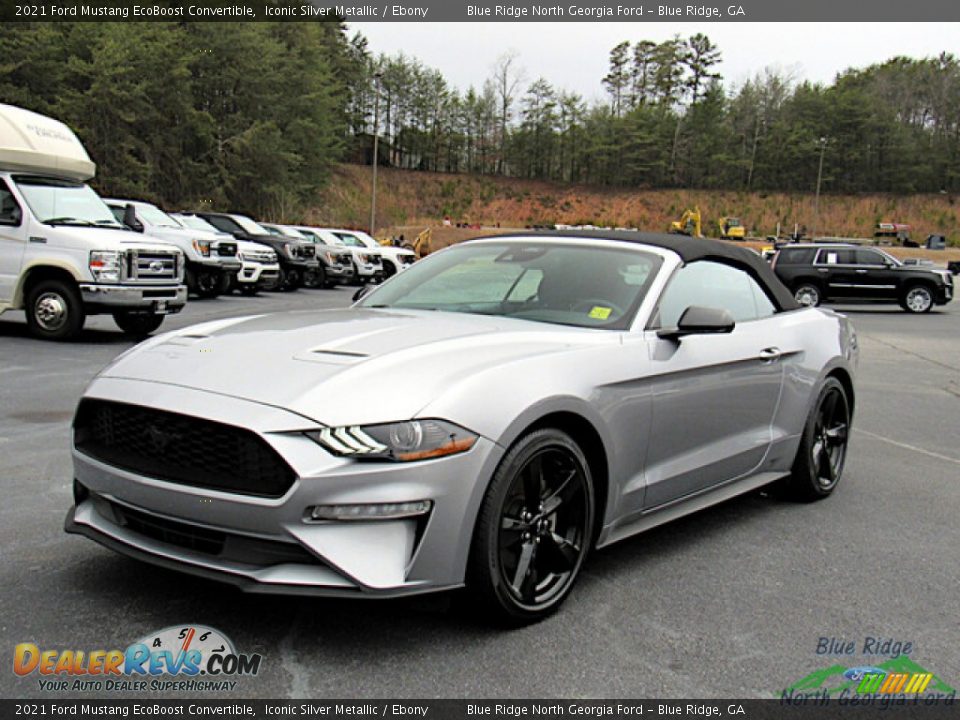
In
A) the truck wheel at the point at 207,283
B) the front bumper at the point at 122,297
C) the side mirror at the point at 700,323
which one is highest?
the side mirror at the point at 700,323

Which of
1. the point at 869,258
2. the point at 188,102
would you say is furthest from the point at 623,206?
the point at 869,258

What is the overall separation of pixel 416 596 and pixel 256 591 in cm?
52

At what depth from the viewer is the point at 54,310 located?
38.8 ft

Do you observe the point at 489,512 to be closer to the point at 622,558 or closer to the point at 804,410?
the point at 622,558

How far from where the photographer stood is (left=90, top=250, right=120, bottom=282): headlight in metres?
11.7

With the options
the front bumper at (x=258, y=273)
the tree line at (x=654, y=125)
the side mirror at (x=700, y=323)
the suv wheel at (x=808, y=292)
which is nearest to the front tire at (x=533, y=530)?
the side mirror at (x=700, y=323)

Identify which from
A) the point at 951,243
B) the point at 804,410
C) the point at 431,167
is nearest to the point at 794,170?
the point at 951,243

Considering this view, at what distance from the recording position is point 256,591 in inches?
112

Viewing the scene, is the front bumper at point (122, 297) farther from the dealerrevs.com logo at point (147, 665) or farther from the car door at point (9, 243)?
the dealerrevs.com logo at point (147, 665)

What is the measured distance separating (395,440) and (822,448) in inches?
135

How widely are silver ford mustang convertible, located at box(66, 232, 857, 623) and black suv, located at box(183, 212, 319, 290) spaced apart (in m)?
20.5

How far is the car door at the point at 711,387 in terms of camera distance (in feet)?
13.0

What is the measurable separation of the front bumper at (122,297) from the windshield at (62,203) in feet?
3.66

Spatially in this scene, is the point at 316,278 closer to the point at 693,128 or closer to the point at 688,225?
the point at 688,225
